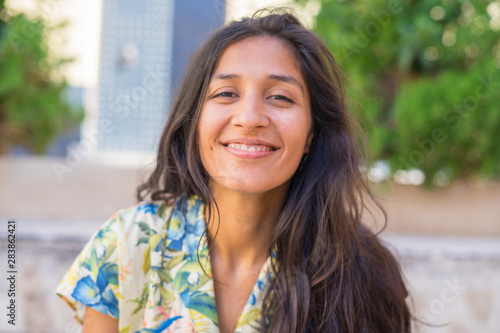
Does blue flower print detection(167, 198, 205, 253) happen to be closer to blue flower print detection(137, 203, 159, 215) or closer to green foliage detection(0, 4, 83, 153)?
blue flower print detection(137, 203, 159, 215)

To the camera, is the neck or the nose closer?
the nose

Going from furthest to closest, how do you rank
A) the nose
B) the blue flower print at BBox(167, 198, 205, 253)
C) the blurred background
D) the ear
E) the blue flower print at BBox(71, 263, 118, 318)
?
the blurred background < the ear < the blue flower print at BBox(167, 198, 205, 253) < the blue flower print at BBox(71, 263, 118, 318) < the nose

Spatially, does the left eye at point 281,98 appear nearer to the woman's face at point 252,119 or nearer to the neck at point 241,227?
the woman's face at point 252,119

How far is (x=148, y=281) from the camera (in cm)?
192

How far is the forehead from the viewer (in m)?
1.83

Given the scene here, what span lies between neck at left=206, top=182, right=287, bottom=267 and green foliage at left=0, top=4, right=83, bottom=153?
233 cm

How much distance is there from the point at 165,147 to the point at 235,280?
23.8 inches

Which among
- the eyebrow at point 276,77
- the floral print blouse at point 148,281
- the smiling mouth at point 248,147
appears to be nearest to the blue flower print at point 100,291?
the floral print blouse at point 148,281

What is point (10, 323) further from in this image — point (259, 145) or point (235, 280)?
point (259, 145)

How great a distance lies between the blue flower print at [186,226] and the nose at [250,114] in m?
0.46

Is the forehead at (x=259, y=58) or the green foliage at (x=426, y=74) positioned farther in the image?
the green foliage at (x=426, y=74)

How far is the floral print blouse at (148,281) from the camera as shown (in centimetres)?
186

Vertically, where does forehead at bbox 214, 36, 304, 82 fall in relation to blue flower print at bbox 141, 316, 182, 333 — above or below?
above

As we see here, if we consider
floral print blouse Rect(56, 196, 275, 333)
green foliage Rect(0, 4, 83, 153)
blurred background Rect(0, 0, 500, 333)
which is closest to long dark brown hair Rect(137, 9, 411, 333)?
floral print blouse Rect(56, 196, 275, 333)
